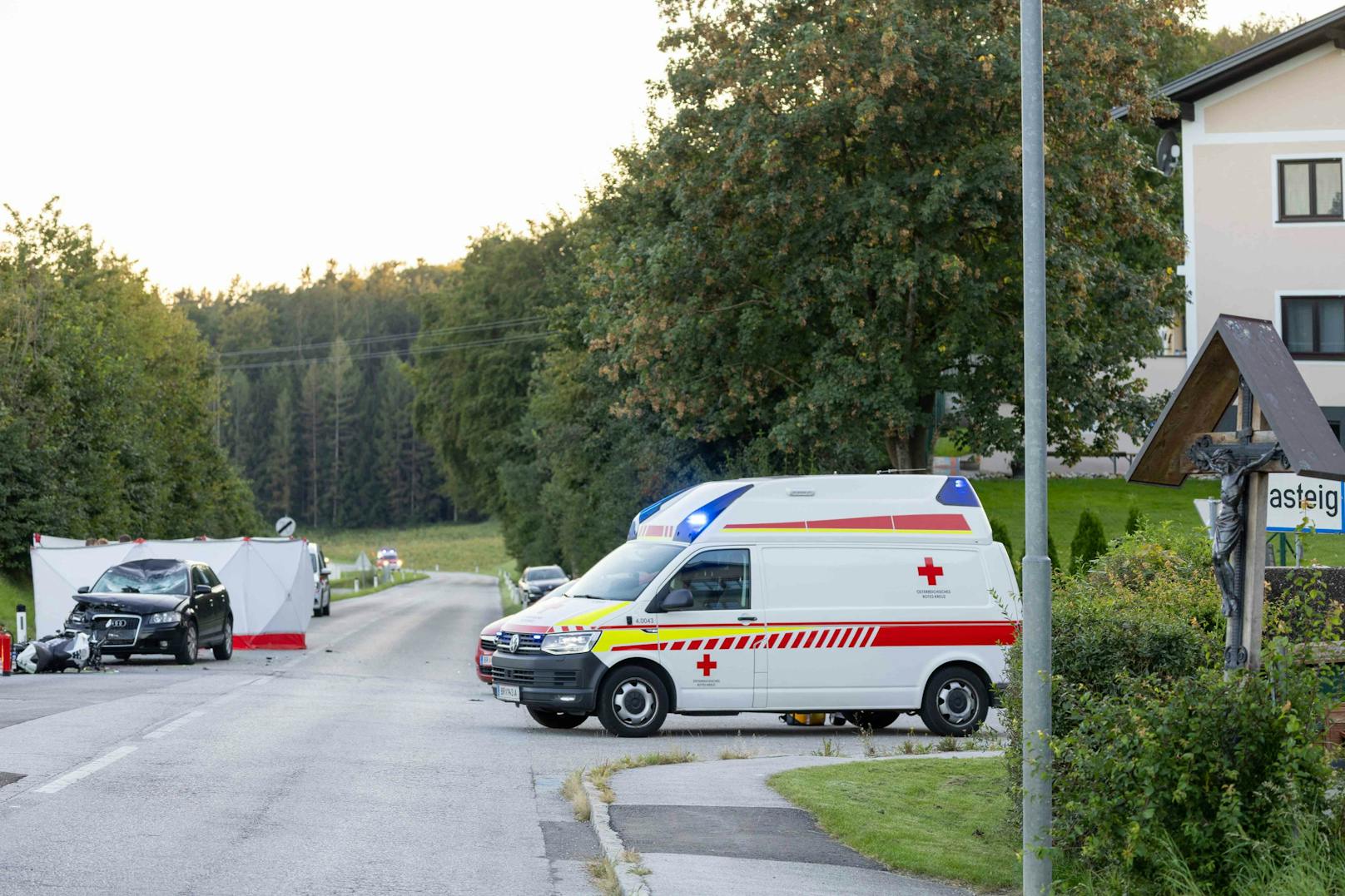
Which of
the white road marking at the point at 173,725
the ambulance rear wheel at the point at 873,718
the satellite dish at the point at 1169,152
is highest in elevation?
the satellite dish at the point at 1169,152

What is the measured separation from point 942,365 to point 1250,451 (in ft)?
74.5

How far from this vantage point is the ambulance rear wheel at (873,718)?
18.0 m

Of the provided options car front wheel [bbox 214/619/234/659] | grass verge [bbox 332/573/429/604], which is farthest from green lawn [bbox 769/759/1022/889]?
grass verge [bbox 332/573/429/604]

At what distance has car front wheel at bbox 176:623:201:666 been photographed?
26453 mm

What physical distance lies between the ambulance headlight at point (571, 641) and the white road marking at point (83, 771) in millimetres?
4006

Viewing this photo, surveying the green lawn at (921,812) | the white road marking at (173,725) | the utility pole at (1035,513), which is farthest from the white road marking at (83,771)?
the utility pole at (1035,513)

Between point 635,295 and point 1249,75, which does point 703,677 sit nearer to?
point 635,295

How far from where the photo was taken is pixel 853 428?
96.9ft

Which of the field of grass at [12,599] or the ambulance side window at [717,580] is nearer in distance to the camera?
the ambulance side window at [717,580]

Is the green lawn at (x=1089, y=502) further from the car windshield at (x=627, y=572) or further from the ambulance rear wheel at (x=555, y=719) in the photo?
the ambulance rear wheel at (x=555, y=719)

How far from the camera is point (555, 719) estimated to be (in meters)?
Result: 17.2

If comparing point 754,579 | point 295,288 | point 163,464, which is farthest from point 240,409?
point 754,579

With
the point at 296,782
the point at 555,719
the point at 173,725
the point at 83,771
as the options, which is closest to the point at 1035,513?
the point at 296,782

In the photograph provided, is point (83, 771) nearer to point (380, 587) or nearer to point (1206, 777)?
point (1206, 777)
